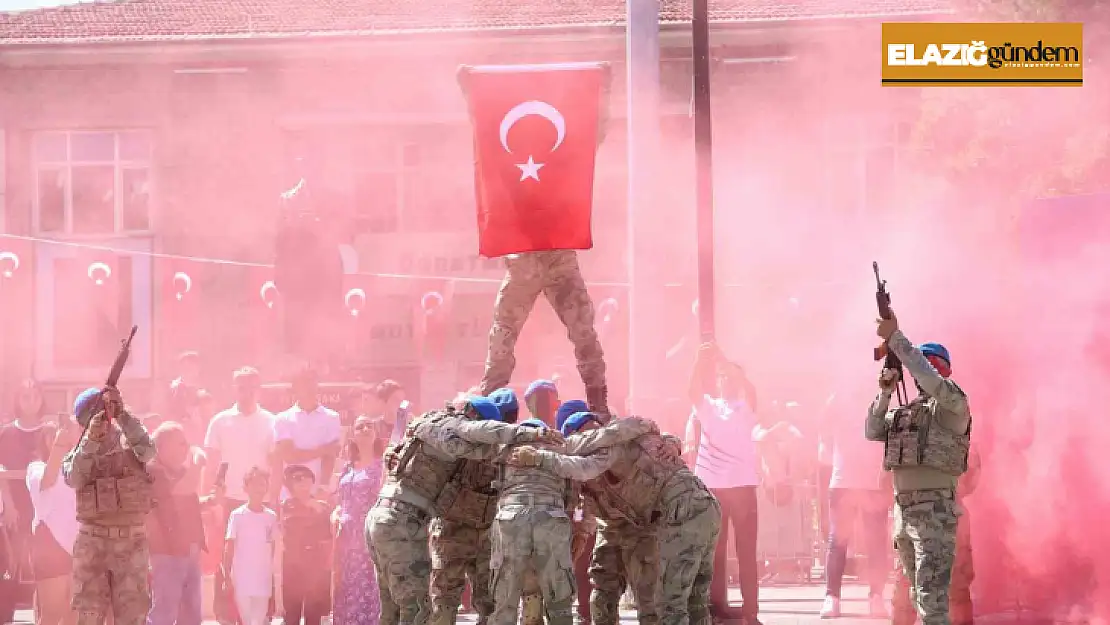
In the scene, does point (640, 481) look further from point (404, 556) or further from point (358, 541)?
point (358, 541)

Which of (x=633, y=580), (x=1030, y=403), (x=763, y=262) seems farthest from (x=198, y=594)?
(x=763, y=262)

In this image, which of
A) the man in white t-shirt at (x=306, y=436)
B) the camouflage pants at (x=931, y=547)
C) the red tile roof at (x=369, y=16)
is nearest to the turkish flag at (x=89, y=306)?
the red tile roof at (x=369, y=16)

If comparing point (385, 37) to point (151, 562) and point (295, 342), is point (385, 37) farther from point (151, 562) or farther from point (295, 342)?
point (151, 562)

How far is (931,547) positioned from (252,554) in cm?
492

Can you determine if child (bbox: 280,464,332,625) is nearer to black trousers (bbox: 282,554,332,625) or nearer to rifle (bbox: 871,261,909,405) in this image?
black trousers (bbox: 282,554,332,625)

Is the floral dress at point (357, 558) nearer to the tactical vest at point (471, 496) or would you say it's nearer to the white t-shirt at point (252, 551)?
the white t-shirt at point (252, 551)

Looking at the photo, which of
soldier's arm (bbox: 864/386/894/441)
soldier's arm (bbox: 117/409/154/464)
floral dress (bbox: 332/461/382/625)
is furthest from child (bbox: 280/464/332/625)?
soldier's arm (bbox: 864/386/894/441)

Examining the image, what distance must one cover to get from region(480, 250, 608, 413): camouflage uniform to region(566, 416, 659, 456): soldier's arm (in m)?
1.08

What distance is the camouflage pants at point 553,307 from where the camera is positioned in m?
11.1

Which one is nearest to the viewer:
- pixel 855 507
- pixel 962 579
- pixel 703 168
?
pixel 962 579

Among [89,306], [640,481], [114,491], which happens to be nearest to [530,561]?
[640,481]

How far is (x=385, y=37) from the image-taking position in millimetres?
26031

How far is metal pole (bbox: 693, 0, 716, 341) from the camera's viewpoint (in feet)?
43.9

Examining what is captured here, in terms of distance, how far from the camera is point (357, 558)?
12086mm
